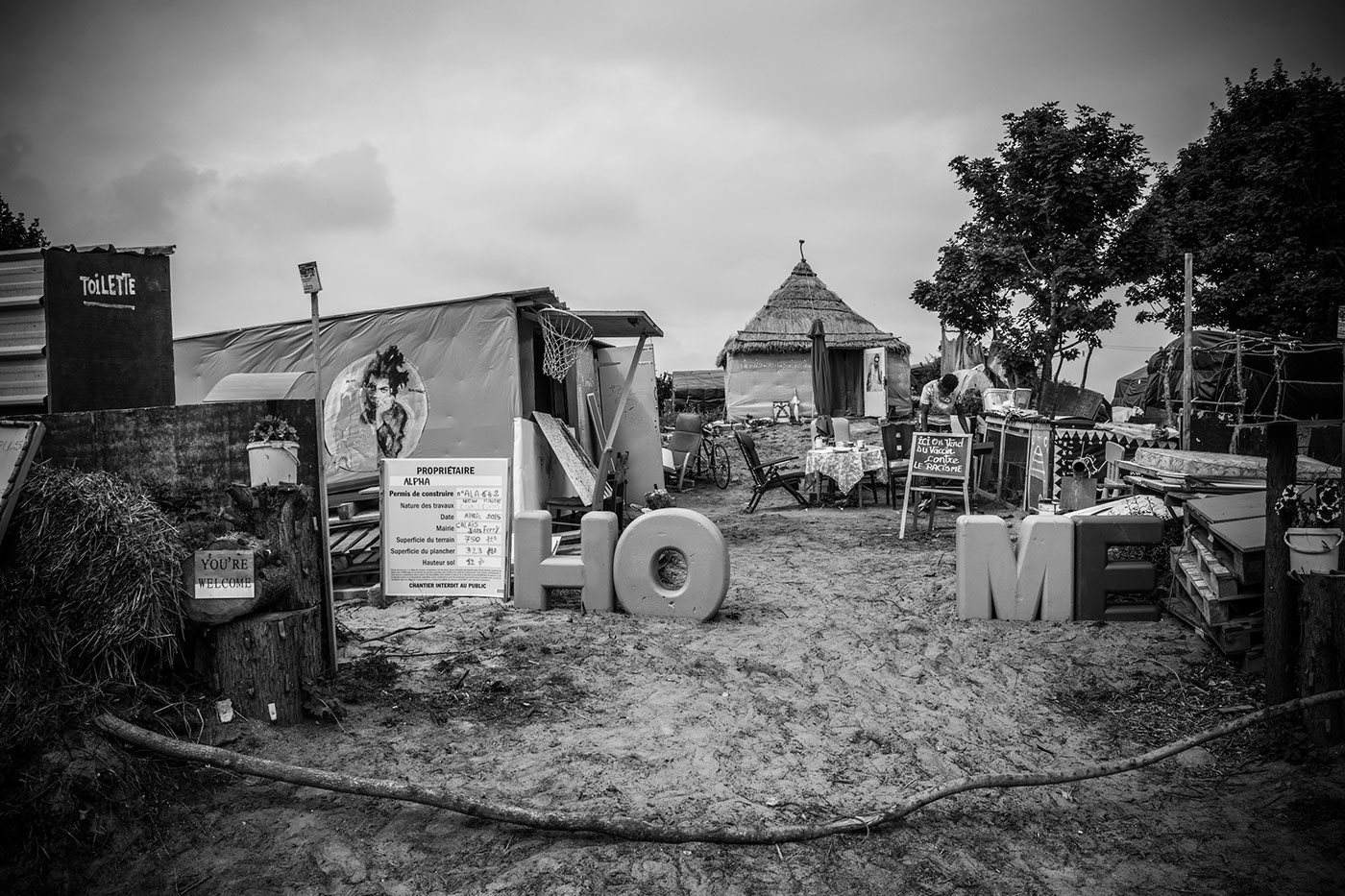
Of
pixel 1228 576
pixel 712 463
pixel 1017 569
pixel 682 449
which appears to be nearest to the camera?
pixel 1228 576

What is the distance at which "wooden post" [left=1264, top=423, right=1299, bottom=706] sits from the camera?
366cm

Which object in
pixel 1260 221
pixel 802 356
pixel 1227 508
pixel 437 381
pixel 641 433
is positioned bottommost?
pixel 1227 508

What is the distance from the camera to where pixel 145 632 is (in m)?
3.36

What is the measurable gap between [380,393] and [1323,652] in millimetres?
8283

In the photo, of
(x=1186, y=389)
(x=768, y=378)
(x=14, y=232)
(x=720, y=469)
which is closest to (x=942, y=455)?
(x=1186, y=389)

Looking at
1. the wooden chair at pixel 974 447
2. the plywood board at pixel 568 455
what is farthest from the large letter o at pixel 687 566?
the wooden chair at pixel 974 447

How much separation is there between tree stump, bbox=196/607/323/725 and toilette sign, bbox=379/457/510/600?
2.48 metres

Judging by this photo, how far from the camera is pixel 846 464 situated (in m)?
Result: 11.4

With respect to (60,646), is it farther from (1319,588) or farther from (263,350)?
(263,350)

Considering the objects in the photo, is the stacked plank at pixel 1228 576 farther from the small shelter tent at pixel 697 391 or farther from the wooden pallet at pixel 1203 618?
the small shelter tent at pixel 697 391

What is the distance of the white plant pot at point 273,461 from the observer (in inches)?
161

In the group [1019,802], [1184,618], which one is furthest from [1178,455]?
[1019,802]

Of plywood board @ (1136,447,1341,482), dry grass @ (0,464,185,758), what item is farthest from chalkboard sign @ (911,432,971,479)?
dry grass @ (0,464,185,758)

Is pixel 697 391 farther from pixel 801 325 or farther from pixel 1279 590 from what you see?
→ pixel 1279 590
